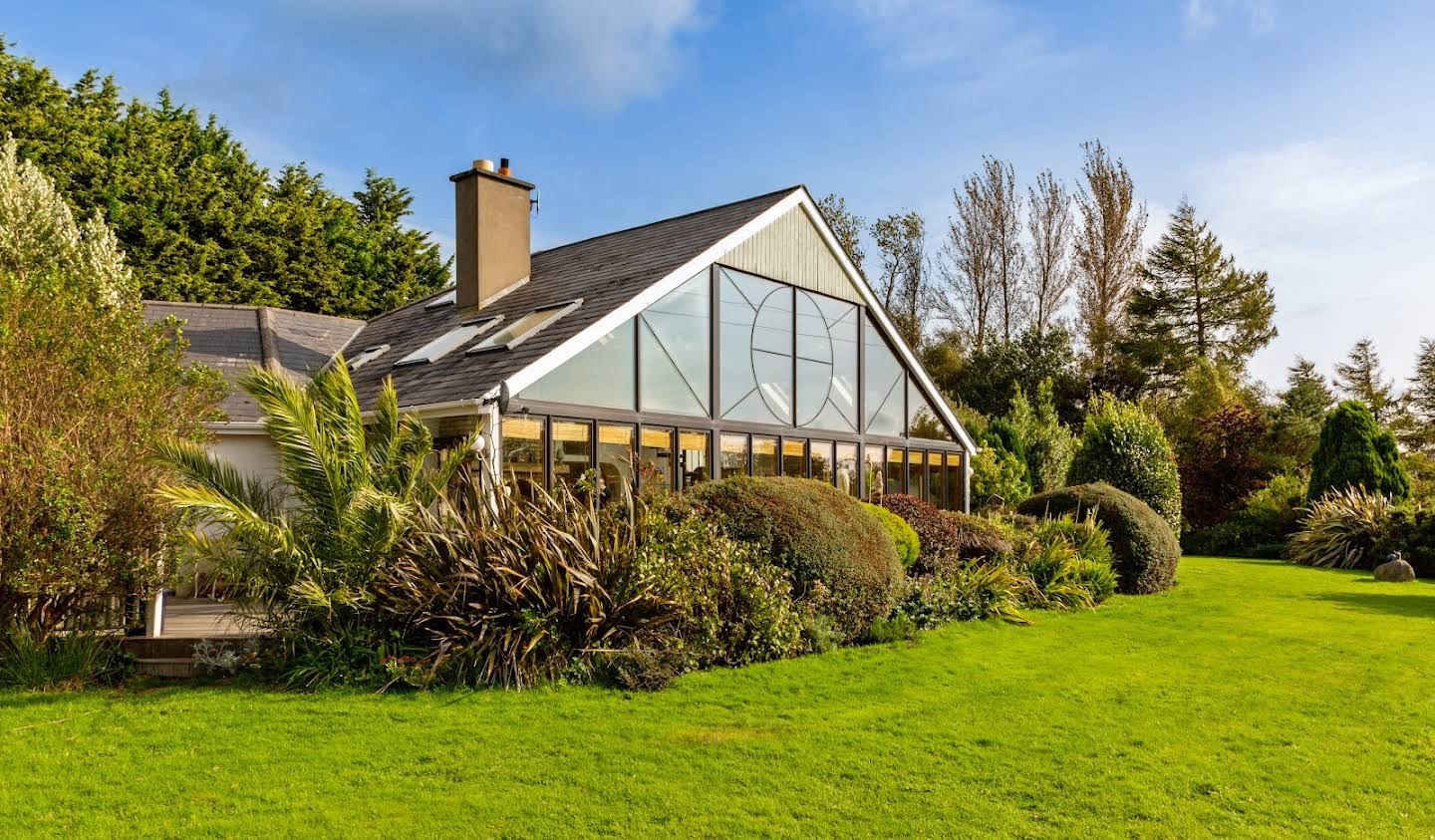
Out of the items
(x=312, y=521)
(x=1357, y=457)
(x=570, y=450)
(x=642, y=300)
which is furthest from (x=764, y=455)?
(x=1357, y=457)

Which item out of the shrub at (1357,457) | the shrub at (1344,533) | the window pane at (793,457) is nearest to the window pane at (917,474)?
the window pane at (793,457)

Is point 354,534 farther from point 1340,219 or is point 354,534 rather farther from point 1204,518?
point 1204,518

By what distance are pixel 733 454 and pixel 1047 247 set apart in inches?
1048

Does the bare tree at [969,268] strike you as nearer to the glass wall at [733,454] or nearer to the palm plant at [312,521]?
the glass wall at [733,454]

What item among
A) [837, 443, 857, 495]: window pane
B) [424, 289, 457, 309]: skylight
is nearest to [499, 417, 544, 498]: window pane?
[837, 443, 857, 495]: window pane

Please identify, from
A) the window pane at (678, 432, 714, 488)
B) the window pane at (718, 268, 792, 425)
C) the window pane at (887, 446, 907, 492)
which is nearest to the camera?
the window pane at (678, 432, 714, 488)

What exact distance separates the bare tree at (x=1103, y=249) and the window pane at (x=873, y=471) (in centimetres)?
2372

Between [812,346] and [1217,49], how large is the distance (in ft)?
22.8

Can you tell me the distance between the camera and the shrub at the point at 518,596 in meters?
7.66

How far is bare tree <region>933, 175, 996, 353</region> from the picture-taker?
36344mm

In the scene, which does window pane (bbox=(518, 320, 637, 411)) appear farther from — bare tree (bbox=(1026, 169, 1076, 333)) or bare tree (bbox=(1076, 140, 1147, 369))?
bare tree (bbox=(1076, 140, 1147, 369))

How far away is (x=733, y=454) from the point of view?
14.0 m

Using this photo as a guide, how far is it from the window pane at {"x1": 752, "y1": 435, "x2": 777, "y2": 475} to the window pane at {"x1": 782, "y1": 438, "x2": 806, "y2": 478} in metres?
0.24

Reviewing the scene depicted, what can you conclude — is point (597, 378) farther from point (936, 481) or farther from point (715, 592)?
point (936, 481)
